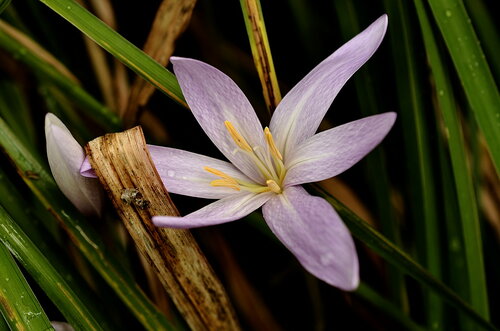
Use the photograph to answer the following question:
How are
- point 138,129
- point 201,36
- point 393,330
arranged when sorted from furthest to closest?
point 201,36 → point 393,330 → point 138,129

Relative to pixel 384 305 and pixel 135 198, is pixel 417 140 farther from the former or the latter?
pixel 135 198

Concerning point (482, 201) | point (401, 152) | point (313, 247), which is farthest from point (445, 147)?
point (313, 247)

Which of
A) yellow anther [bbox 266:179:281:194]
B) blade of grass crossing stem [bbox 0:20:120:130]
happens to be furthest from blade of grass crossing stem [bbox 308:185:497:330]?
blade of grass crossing stem [bbox 0:20:120:130]

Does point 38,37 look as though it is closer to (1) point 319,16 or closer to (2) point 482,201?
(1) point 319,16

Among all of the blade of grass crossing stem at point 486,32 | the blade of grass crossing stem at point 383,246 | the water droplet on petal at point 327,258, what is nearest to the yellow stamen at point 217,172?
the blade of grass crossing stem at point 383,246

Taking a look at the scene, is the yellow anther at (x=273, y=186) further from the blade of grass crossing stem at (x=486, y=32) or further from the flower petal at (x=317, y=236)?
the blade of grass crossing stem at (x=486, y=32)
